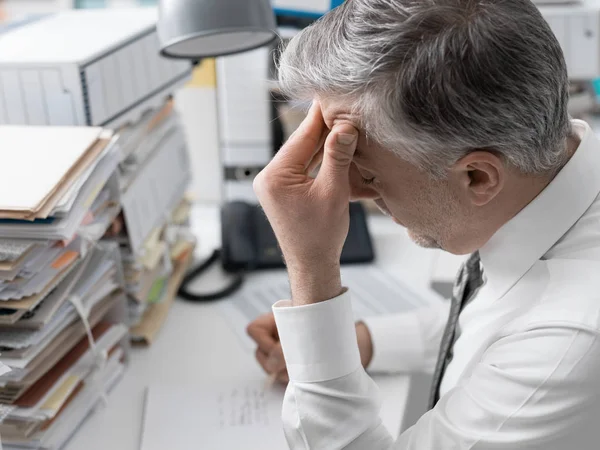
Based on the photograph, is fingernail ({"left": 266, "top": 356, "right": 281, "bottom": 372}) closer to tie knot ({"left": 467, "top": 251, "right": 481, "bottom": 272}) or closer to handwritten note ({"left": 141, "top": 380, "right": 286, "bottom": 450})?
handwritten note ({"left": 141, "top": 380, "right": 286, "bottom": 450})

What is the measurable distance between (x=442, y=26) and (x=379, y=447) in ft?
1.50

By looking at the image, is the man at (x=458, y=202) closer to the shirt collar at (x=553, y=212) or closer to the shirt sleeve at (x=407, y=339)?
the shirt collar at (x=553, y=212)

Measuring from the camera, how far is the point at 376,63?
0.71 m

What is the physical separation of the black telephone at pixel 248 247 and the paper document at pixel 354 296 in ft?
0.06

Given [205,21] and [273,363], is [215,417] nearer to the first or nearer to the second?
[273,363]

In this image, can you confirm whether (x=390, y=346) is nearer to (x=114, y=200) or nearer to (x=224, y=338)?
(x=224, y=338)

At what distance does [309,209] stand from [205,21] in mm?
327

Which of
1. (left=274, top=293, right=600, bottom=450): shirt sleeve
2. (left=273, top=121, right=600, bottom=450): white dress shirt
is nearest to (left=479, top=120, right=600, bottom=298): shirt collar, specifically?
(left=273, top=121, right=600, bottom=450): white dress shirt

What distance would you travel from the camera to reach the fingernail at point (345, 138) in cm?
77

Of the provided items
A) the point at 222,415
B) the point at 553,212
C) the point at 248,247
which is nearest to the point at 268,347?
the point at 222,415

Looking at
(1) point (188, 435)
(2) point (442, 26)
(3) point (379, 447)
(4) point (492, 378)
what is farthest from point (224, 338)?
(2) point (442, 26)

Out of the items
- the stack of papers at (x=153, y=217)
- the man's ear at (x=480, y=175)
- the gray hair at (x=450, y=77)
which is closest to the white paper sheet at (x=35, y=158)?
the stack of papers at (x=153, y=217)

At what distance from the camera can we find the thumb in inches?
30.2

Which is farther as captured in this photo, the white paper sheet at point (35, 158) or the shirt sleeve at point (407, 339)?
the shirt sleeve at point (407, 339)
